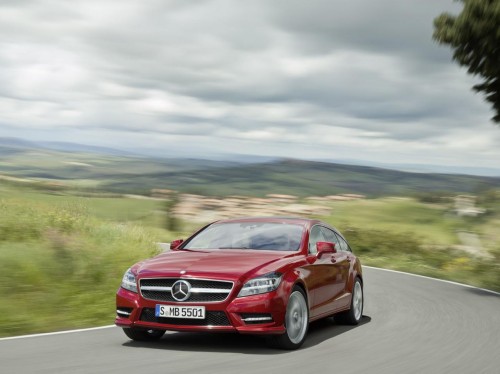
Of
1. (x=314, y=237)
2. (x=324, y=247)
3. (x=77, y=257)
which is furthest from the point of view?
(x=77, y=257)

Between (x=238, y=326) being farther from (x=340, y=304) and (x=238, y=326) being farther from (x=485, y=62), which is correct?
(x=485, y=62)

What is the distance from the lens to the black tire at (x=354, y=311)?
10852 mm

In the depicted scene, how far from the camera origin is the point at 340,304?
10406 millimetres

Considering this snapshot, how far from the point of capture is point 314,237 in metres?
10.1

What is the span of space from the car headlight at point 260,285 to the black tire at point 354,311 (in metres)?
2.86

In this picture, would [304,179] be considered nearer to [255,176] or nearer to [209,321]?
[255,176]

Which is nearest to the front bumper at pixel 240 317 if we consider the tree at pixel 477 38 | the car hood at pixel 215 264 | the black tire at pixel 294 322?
the black tire at pixel 294 322

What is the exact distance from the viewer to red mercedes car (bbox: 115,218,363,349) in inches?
317

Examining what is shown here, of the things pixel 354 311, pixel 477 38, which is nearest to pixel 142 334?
pixel 354 311

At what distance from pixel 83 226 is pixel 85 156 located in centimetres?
17403

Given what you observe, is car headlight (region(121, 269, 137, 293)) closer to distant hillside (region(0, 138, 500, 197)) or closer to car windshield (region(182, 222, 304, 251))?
car windshield (region(182, 222, 304, 251))

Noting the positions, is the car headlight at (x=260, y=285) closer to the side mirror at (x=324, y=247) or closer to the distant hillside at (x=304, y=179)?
the side mirror at (x=324, y=247)

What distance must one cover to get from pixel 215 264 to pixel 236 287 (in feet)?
1.61

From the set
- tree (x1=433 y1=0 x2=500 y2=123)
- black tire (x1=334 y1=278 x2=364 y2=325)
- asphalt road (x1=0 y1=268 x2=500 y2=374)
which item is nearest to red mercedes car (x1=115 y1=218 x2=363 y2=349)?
asphalt road (x1=0 y1=268 x2=500 y2=374)
